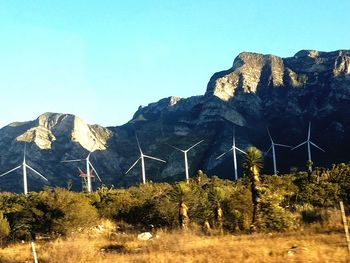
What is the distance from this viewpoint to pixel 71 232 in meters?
37.4

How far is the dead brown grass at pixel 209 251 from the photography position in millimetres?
17125

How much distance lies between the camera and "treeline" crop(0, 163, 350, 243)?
3008 cm

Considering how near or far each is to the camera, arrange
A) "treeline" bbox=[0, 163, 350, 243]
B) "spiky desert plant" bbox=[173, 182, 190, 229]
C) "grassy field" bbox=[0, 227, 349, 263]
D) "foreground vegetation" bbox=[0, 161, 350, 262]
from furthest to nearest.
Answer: "spiky desert plant" bbox=[173, 182, 190, 229]
"treeline" bbox=[0, 163, 350, 243]
"foreground vegetation" bbox=[0, 161, 350, 262]
"grassy field" bbox=[0, 227, 349, 263]

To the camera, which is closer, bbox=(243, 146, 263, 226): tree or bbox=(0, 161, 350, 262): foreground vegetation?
bbox=(0, 161, 350, 262): foreground vegetation

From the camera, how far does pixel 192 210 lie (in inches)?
1524

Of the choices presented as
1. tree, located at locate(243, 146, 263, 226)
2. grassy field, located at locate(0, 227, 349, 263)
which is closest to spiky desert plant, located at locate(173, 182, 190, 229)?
tree, located at locate(243, 146, 263, 226)

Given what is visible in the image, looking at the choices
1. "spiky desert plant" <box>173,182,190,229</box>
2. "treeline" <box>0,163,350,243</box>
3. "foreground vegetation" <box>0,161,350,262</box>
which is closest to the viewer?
"foreground vegetation" <box>0,161,350,262</box>

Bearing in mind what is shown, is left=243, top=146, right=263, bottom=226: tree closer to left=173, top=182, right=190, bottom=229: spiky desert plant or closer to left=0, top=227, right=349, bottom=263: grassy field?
left=173, top=182, right=190, bottom=229: spiky desert plant

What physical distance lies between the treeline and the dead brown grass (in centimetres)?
559

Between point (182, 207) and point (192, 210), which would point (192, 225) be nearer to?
point (182, 207)

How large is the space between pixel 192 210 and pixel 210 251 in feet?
62.4

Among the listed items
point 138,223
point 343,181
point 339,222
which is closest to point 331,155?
point 343,181

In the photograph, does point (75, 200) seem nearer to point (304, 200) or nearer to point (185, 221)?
point (185, 221)

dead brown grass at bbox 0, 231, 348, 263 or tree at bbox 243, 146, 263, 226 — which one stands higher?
tree at bbox 243, 146, 263, 226
